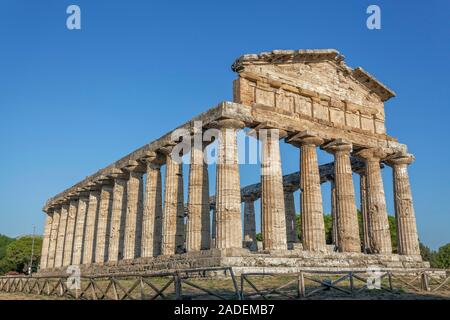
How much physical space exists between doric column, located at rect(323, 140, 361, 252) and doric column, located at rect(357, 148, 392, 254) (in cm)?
203

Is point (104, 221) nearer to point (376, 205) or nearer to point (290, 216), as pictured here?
point (290, 216)

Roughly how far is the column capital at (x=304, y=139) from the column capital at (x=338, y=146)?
125 centimetres

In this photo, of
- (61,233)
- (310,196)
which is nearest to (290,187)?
(310,196)

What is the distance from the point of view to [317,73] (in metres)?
30.8

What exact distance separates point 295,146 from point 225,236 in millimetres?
8634

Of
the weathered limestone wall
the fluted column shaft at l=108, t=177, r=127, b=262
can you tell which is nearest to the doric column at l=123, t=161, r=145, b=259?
the fluted column shaft at l=108, t=177, r=127, b=262

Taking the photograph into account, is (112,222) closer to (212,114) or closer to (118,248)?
(118,248)

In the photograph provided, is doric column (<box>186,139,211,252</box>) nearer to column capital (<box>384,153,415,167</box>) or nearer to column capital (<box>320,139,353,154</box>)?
column capital (<box>320,139,353,154</box>)

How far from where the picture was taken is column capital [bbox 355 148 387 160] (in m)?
31.4

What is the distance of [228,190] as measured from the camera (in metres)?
24.7

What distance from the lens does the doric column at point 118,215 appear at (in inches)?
1403
